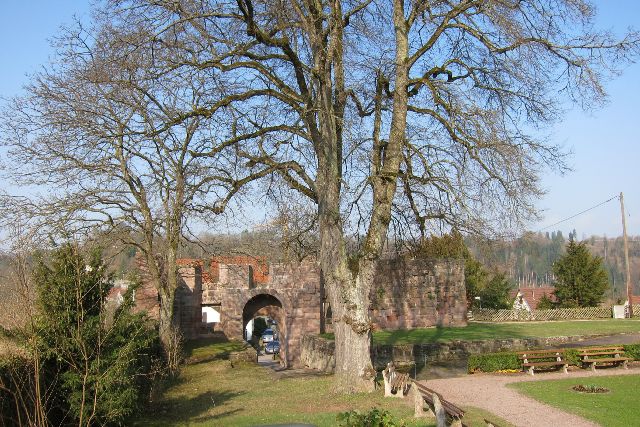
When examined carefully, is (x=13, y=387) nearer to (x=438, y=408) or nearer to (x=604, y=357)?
(x=438, y=408)

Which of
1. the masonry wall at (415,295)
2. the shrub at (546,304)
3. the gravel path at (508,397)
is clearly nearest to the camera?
the gravel path at (508,397)

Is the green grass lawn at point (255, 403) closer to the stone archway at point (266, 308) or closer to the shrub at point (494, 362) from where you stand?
the shrub at point (494, 362)

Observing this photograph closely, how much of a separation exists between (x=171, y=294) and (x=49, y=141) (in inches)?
242

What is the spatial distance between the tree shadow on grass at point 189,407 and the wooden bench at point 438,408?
340cm

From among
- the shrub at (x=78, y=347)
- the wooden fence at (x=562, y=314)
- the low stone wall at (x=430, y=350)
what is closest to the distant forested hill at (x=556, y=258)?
the wooden fence at (x=562, y=314)

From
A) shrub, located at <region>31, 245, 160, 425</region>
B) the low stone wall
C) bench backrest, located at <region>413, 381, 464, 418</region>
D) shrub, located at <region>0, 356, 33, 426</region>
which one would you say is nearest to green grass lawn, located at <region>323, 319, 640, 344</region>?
the low stone wall

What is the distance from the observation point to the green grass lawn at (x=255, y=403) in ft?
35.3

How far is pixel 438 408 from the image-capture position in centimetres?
883

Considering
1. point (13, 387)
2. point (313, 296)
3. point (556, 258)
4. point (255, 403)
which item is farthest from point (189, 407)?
point (556, 258)

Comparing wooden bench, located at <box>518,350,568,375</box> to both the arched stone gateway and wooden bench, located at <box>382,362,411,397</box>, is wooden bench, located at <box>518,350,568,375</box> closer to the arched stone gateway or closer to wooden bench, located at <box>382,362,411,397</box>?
wooden bench, located at <box>382,362,411,397</box>

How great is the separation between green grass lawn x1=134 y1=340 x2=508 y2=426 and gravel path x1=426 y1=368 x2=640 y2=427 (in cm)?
52

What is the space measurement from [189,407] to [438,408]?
19.4ft

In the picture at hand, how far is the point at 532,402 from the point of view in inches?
480

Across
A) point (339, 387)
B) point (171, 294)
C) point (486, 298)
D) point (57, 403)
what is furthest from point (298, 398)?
point (486, 298)
